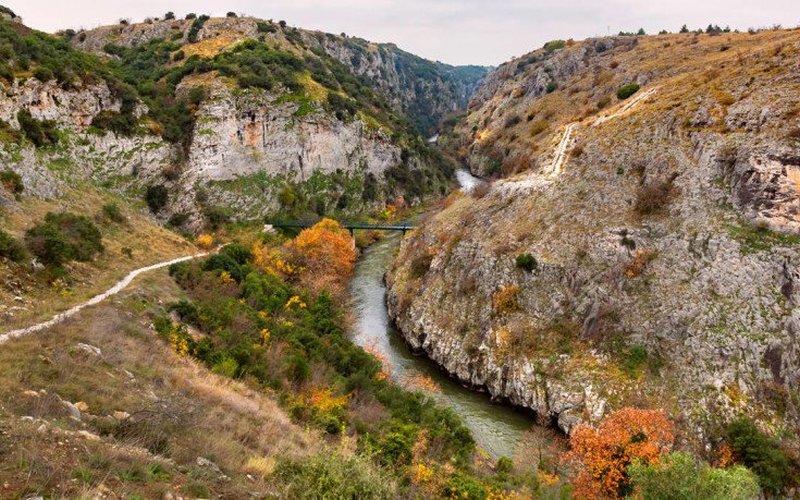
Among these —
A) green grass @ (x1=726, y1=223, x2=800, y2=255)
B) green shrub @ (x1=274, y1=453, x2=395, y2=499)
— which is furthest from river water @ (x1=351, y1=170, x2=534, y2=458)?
green shrub @ (x1=274, y1=453, x2=395, y2=499)

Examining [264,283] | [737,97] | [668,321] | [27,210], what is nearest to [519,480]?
[668,321]

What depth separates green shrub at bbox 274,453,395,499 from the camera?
39.0ft

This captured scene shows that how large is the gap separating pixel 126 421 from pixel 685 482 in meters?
19.0

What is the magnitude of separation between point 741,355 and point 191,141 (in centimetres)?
6877

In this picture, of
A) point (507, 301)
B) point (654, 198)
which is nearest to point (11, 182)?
point (507, 301)

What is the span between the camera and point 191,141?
71.6 meters

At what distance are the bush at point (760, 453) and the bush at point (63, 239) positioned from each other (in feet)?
131

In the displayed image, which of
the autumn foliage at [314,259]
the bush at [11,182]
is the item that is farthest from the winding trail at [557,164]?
the bush at [11,182]

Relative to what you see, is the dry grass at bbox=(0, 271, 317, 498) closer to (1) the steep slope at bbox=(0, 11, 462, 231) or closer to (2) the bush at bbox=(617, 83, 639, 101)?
(1) the steep slope at bbox=(0, 11, 462, 231)

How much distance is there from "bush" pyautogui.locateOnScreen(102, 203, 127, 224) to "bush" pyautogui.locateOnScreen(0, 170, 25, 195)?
25.6 feet

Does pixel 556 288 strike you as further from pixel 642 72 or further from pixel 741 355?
pixel 642 72

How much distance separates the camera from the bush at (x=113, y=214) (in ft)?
148

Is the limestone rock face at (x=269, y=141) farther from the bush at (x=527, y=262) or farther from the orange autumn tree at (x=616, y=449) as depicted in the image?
the orange autumn tree at (x=616, y=449)

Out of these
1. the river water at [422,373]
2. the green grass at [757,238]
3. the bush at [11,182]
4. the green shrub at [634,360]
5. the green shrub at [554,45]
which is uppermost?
the green shrub at [554,45]
